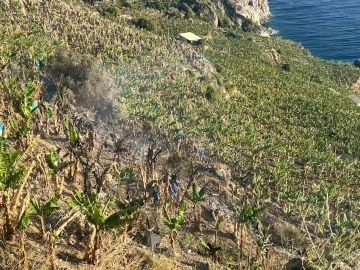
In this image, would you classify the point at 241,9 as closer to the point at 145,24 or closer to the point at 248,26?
the point at 248,26

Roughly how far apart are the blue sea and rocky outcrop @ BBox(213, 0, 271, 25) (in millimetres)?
5118

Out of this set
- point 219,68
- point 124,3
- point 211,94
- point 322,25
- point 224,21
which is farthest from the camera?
point 322,25

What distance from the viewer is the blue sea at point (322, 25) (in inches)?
3531

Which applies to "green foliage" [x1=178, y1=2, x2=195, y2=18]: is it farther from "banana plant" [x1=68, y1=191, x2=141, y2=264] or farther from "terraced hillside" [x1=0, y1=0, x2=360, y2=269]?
"banana plant" [x1=68, y1=191, x2=141, y2=264]

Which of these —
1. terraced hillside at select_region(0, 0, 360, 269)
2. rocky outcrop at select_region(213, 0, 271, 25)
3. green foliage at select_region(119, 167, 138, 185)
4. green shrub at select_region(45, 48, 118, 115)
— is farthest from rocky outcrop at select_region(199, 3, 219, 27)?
green foliage at select_region(119, 167, 138, 185)

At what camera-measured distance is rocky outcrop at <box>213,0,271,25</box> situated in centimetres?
9994

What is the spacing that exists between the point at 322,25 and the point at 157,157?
9812 centimetres

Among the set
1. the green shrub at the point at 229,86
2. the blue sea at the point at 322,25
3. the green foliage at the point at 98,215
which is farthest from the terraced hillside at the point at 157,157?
the blue sea at the point at 322,25

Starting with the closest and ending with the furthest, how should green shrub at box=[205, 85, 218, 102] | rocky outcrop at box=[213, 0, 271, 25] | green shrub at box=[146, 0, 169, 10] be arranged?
green shrub at box=[205, 85, 218, 102]
green shrub at box=[146, 0, 169, 10]
rocky outcrop at box=[213, 0, 271, 25]

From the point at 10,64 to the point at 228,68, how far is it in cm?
3311

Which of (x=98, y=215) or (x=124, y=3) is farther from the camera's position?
(x=124, y=3)

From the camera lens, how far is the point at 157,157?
19219 mm

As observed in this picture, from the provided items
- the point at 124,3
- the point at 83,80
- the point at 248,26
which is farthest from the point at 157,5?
the point at 83,80

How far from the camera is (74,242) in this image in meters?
9.71
